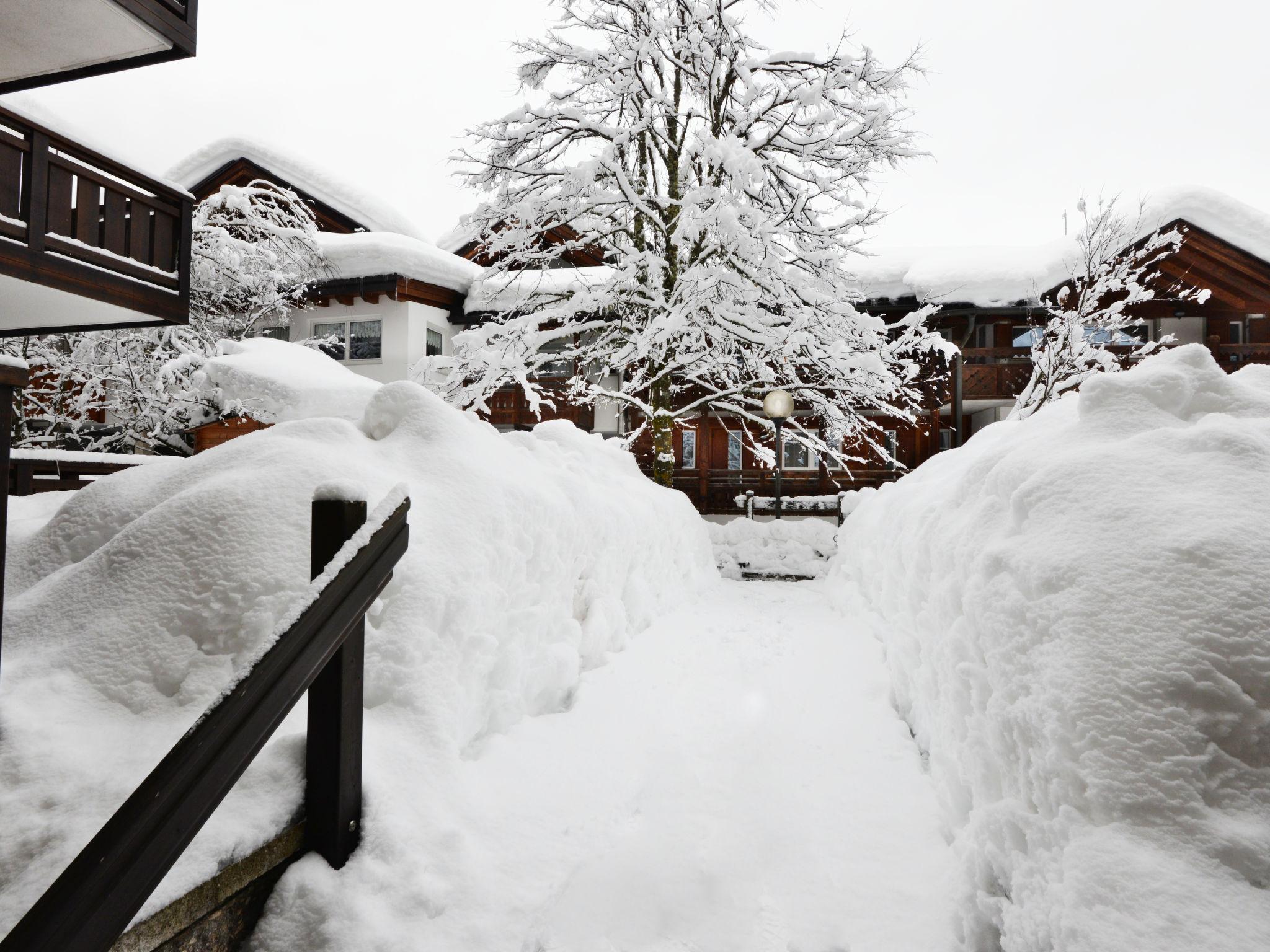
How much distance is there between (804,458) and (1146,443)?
54.5 ft

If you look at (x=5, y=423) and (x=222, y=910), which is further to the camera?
(x=5, y=423)

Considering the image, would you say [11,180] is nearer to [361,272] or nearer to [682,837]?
[682,837]

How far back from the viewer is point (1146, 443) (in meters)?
2.07

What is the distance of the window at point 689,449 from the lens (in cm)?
1839

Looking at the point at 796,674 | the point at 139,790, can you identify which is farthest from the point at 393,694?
the point at 796,674

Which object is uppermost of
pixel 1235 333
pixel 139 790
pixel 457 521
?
pixel 1235 333

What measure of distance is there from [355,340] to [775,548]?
41.9ft

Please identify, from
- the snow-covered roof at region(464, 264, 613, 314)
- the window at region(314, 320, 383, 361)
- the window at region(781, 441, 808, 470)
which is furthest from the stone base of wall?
the window at region(781, 441, 808, 470)

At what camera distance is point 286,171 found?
1817 cm

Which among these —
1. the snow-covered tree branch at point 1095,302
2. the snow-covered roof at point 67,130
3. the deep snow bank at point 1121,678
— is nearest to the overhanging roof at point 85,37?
the snow-covered roof at point 67,130

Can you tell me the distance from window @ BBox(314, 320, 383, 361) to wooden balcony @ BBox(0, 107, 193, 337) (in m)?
9.24

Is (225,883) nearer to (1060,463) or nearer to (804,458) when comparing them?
(1060,463)

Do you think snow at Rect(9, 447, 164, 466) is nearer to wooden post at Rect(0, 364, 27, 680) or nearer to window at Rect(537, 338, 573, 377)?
wooden post at Rect(0, 364, 27, 680)

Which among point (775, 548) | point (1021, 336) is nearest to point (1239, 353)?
point (1021, 336)
